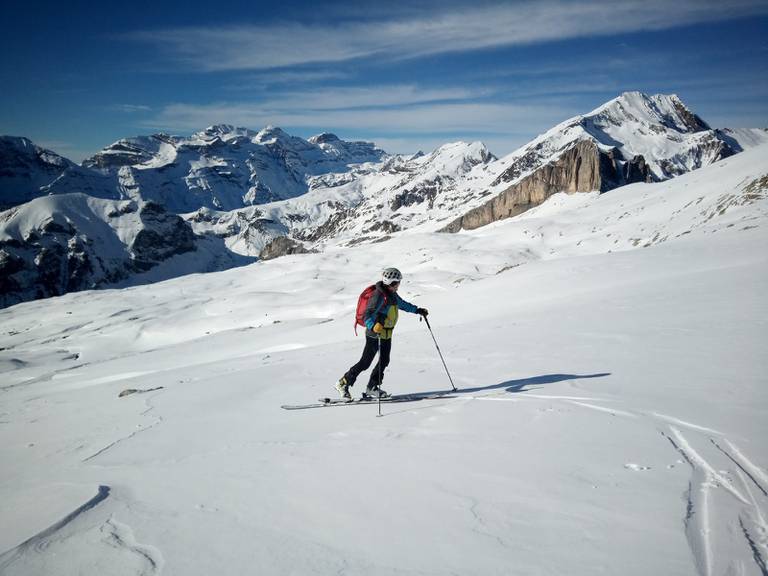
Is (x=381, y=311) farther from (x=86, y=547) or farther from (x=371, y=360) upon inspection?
(x=86, y=547)

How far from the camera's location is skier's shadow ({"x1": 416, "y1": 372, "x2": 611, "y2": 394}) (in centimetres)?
776

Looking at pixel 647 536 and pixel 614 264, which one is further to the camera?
pixel 614 264

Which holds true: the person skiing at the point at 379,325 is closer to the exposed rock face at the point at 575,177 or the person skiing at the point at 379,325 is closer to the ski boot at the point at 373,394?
the ski boot at the point at 373,394

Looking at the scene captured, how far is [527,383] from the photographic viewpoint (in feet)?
26.1

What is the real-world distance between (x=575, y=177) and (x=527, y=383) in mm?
158334

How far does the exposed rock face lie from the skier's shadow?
15109 centimetres

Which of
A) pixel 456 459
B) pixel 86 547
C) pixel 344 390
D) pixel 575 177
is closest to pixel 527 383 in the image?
pixel 344 390

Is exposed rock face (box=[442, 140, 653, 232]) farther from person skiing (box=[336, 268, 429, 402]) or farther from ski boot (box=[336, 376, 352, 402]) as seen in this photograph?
ski boot (box=[336, 376, 352, 402])

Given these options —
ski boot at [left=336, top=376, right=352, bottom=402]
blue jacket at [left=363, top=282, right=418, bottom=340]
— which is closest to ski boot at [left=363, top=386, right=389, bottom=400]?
ski boot at [left=336, top=376, right=352, bottom=402]

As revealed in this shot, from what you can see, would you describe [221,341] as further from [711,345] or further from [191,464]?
[711,345]

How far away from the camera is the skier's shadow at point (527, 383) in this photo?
7758 mm

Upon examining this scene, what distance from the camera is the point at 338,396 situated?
921cm

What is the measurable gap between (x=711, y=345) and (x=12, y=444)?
1327 centimetres

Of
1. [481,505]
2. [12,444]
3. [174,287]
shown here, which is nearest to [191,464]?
[481,505]
